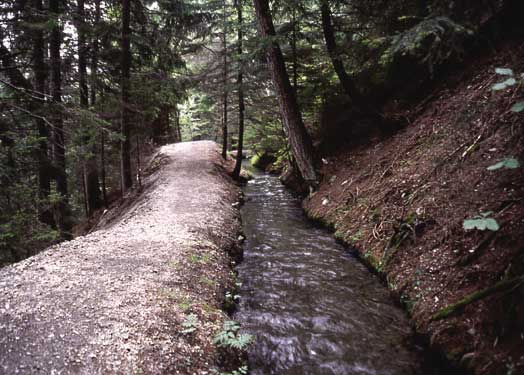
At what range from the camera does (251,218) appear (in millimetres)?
10891

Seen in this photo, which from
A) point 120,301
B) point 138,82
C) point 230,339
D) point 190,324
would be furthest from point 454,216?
point 138,82

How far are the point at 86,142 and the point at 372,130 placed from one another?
1028cm

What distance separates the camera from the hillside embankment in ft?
11.2

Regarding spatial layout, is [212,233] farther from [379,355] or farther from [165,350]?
[379,355]

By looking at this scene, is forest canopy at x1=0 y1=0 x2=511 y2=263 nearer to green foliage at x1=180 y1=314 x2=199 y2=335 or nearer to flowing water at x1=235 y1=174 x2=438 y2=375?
flowing water at x1=235 y1=174 x2=438 y2=375

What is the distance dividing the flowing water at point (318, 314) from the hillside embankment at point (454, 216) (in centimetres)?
36

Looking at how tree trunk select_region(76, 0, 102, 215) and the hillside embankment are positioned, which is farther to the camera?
tree trunk select_region(76, 0, 102, 215)

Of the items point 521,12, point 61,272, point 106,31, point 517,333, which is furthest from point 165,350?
point 106,31

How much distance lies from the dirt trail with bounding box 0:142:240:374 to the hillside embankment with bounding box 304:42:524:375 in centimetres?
297

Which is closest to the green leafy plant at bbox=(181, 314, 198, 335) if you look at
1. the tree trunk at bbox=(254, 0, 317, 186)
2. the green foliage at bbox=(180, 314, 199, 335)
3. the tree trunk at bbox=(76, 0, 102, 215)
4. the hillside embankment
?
the green foliage at bbox=(180, 314, 199, 335)

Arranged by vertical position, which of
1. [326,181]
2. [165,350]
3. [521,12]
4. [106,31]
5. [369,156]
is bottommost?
[165,350]

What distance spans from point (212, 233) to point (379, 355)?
4.70 metres

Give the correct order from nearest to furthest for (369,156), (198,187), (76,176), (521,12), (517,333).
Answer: (517,333) < (521,12) < (369,156) < (198,187) < (76,176)

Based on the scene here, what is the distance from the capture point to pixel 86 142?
11031 mm
